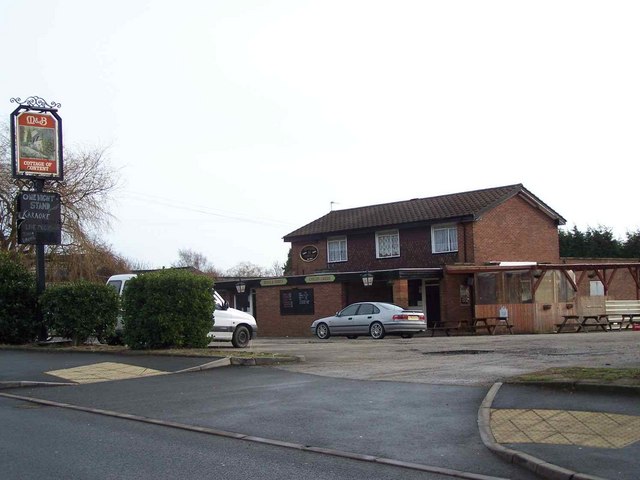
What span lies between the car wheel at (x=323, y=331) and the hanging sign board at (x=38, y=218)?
38.4ft

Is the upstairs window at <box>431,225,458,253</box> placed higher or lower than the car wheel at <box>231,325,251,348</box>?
higher

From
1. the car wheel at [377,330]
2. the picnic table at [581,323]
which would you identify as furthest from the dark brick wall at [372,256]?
the car wheel at [377,330]

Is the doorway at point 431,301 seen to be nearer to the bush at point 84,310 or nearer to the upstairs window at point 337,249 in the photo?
the upstairs window at point 337,249

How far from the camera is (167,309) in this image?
1725cm

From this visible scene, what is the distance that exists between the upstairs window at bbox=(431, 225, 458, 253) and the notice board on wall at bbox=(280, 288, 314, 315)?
688cm

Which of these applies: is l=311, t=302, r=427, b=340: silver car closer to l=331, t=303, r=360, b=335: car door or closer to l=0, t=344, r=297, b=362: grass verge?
l=331, t=303, r=360, b=335: car door

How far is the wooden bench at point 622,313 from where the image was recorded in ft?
103

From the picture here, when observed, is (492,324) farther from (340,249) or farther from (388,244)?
(340,249)

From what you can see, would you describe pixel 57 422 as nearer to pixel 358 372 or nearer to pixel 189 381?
pixel 189 381

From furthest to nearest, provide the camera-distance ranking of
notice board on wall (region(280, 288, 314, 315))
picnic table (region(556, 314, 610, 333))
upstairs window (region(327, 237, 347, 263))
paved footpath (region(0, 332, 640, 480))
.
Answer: upstairs window (region(327, 237, 347, 263))
notice board on wall (region(280, 288, 314, 315))
picnic table (region(556, 314, 610, 333))
paved footpath (region(0, 332, 640, 480))

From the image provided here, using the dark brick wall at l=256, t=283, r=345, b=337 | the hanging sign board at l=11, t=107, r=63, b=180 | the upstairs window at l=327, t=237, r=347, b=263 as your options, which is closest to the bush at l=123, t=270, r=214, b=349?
the hanging sign board at l=11, t=107, r=63, b=180

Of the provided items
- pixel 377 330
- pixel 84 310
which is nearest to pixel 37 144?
pixel 84 310

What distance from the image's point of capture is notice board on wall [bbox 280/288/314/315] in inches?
1457

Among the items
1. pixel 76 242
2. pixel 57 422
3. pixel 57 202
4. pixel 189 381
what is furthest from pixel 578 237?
pixel 57 422
